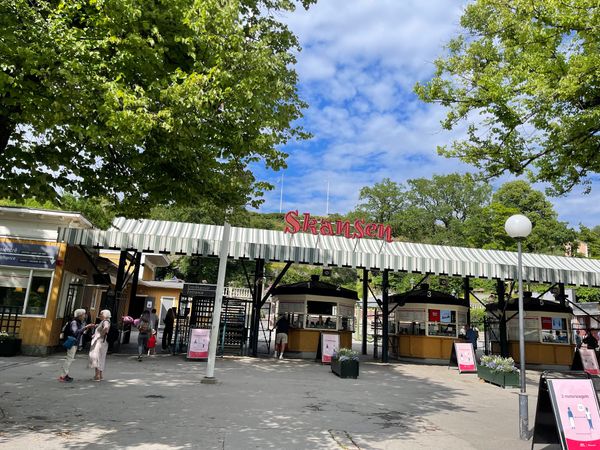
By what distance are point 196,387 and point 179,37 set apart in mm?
7296

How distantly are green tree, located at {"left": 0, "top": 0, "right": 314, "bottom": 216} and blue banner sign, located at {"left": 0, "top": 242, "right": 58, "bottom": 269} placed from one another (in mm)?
7236

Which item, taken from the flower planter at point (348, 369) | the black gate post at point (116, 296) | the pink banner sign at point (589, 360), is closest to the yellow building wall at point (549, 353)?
the pink banner sign at point (589, 360)

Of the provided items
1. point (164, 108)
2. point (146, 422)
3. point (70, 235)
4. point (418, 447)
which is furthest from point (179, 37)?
point (70, 235)

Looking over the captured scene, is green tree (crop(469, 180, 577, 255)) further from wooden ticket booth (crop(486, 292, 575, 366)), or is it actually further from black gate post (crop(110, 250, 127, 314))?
black gate post (crop(110, 250, 127, 314))

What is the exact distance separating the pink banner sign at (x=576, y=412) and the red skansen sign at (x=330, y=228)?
40.3 ft

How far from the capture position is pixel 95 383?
9.70 m

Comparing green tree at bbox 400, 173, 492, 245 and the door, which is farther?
green tree at bbox 400, 173, 492, 245

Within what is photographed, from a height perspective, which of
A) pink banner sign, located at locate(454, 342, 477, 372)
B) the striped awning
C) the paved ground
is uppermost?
the striped awning

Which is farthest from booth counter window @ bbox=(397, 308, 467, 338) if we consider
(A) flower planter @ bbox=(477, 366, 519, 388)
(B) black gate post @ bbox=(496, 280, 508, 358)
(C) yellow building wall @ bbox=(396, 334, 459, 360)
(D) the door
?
(D) the door

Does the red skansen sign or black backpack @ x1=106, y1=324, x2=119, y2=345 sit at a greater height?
the red skansen sign

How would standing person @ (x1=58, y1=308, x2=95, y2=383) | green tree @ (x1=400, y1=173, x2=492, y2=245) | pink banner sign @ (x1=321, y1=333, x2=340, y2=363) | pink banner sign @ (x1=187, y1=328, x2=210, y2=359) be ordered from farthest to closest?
green tree @ (x1=400, y1=173, x2=492, y2=245), pink banner sign @ (x1=321, y1=333, x2=340, y2=363), pink banner sign @ (x1=187, y1=328, x2=210, y2=359), standing person @ (x1=58, y1=308, x2=95, y2=383)

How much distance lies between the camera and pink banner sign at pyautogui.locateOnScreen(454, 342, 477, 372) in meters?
15.6

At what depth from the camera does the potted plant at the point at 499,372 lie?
12.5 meters

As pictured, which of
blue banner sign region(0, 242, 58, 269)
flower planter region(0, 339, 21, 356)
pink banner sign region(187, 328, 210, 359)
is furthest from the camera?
pink banner sign region(187, 328, 210, 359)
